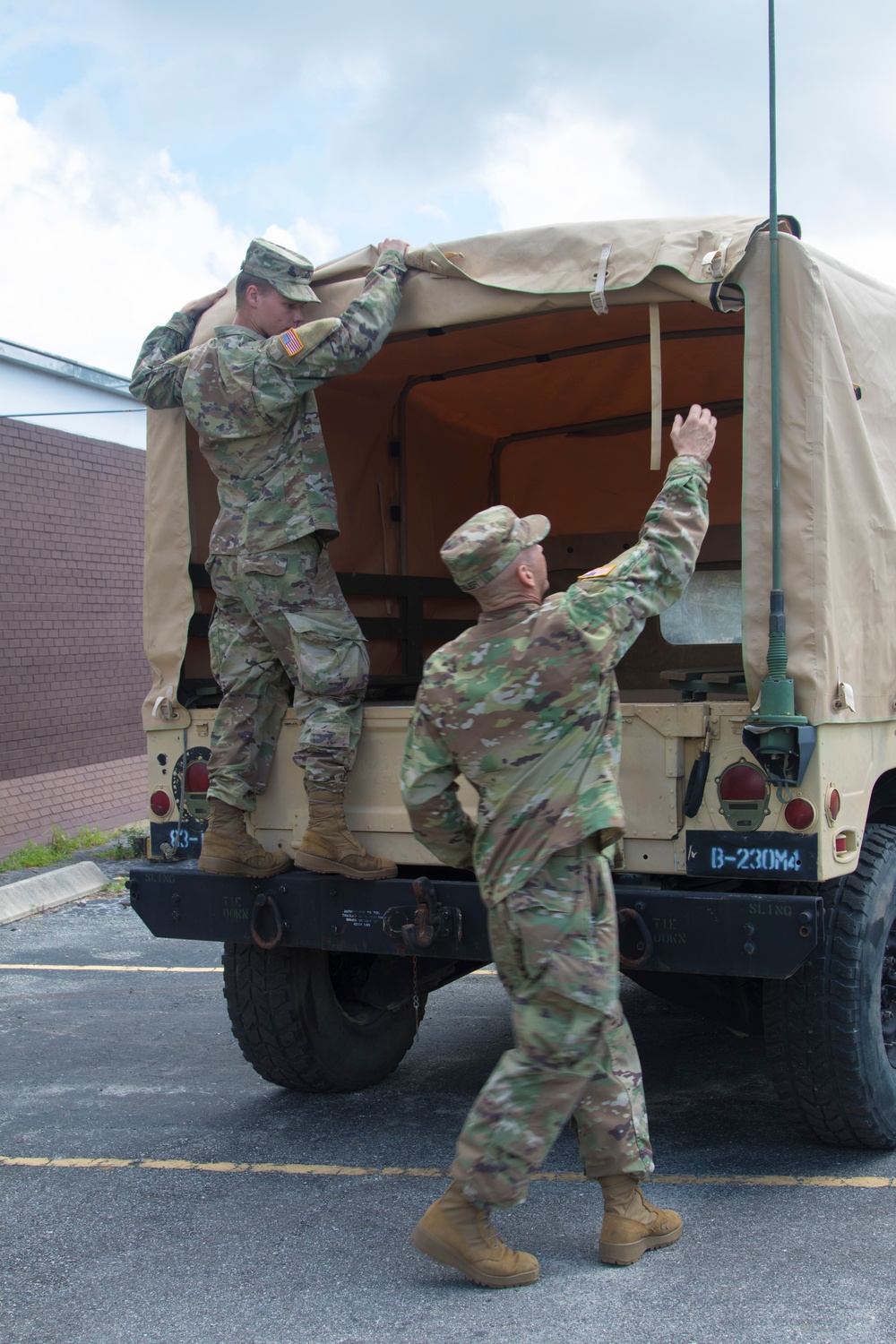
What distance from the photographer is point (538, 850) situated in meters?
3.29

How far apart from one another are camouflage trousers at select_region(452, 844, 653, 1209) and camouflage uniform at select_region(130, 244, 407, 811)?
1136 millimetres

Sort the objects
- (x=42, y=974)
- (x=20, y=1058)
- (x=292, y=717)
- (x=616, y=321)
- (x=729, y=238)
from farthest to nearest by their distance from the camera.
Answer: (x=42, y=974)
(x=20, y=1058)
(x=616, y=321)
(x=292, y=717)
(x=729, y=238)

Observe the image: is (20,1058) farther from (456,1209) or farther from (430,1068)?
(456,1209)

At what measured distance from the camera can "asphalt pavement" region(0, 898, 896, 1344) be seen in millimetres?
3162

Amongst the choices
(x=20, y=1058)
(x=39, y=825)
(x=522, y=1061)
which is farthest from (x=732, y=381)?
(x=39, y=825)

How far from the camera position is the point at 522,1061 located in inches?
129

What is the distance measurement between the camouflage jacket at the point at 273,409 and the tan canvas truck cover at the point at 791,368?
9.2 inches

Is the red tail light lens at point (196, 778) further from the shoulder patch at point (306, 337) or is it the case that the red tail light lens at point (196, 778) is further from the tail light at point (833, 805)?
the tail light at point (833, 805)

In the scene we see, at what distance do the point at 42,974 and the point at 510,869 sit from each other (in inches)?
184

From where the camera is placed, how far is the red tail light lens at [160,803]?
4.70 metres

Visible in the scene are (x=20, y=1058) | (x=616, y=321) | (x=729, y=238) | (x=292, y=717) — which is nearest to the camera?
(x=729, y=238)

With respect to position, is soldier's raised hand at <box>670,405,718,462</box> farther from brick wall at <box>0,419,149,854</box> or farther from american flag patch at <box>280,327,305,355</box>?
brick wall at <box>0,419,149,854</box>

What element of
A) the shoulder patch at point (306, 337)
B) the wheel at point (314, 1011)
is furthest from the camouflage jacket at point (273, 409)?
the wheel at point (314, 1011)

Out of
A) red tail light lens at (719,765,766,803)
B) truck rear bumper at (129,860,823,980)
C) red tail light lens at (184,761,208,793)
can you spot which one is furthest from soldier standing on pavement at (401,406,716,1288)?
red tail light lens at (184,761,208,793)
